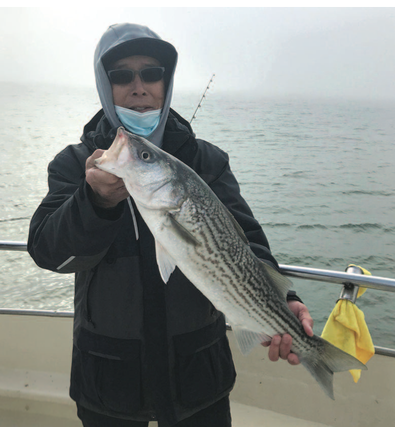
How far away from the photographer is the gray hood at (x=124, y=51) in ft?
7.61

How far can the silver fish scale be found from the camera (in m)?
1.89

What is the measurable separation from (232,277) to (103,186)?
27.7 inches

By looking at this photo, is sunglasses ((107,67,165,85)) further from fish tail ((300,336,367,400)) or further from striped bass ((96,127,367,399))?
fish tail ((300,336,367,400))

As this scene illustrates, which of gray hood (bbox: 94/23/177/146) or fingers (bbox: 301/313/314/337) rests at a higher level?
gray hood (bbox: 94/23/177/146)

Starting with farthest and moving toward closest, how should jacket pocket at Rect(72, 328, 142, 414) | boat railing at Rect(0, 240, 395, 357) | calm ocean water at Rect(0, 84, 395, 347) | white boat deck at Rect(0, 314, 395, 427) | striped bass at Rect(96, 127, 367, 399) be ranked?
calm ocean water at Rect(0, 84, 395, 347)
white boat deck at Rect(0, 314, 395, 427)
boat railing at Rect(0, 240, 395, 357)
jacket pocket at Rect(72, 328, 142, 414)
striped bass at Rect(96, 127, 367, 399)

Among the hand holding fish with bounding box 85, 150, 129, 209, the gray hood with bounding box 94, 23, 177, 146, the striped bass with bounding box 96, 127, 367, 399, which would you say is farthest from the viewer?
the gray hood with bounding box 94, 23, 177, 146

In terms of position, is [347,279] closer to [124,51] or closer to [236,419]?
[236,419]

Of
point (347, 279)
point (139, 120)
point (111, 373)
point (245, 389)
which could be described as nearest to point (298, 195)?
point (245, 389)

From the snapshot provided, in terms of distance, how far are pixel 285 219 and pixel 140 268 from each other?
1280 cm

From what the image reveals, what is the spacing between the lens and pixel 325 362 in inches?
83.4

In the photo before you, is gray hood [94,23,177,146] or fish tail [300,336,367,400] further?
gray hood [94,23,177,146]

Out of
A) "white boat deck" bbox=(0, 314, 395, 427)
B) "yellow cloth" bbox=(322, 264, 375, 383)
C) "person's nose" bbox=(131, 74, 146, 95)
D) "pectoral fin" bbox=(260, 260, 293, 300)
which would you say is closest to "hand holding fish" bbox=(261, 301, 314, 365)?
"pectoral fin" bbox=(260, 260, 293, 300)

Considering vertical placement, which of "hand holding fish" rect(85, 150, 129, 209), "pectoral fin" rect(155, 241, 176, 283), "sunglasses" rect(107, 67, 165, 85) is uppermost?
"sunglasses" rect(107, 67, 165, 85)

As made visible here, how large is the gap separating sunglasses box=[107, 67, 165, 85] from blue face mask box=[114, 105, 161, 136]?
142 millimetres
